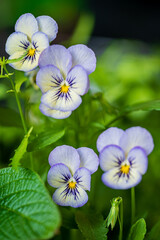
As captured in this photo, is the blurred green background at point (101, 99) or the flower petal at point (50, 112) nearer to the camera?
the flower petal at point (50, 112)

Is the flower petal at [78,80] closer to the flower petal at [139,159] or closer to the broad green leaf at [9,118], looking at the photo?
the flower petal at [139,159]

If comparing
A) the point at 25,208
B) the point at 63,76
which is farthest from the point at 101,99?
the point at 25,208

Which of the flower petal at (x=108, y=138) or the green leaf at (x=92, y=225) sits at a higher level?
the flower petal at (x=108, y=138)

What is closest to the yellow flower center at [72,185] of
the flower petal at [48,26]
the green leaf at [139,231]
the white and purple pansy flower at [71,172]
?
the white and purple pansy flower at [71,172]

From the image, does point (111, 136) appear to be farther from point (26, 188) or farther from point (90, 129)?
point (90, 129)

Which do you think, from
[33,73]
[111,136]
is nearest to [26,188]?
[111,136]

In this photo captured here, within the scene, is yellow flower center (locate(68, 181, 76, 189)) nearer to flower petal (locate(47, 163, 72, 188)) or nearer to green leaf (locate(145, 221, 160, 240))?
flower petal (locate(47, 163, 72, 188))
